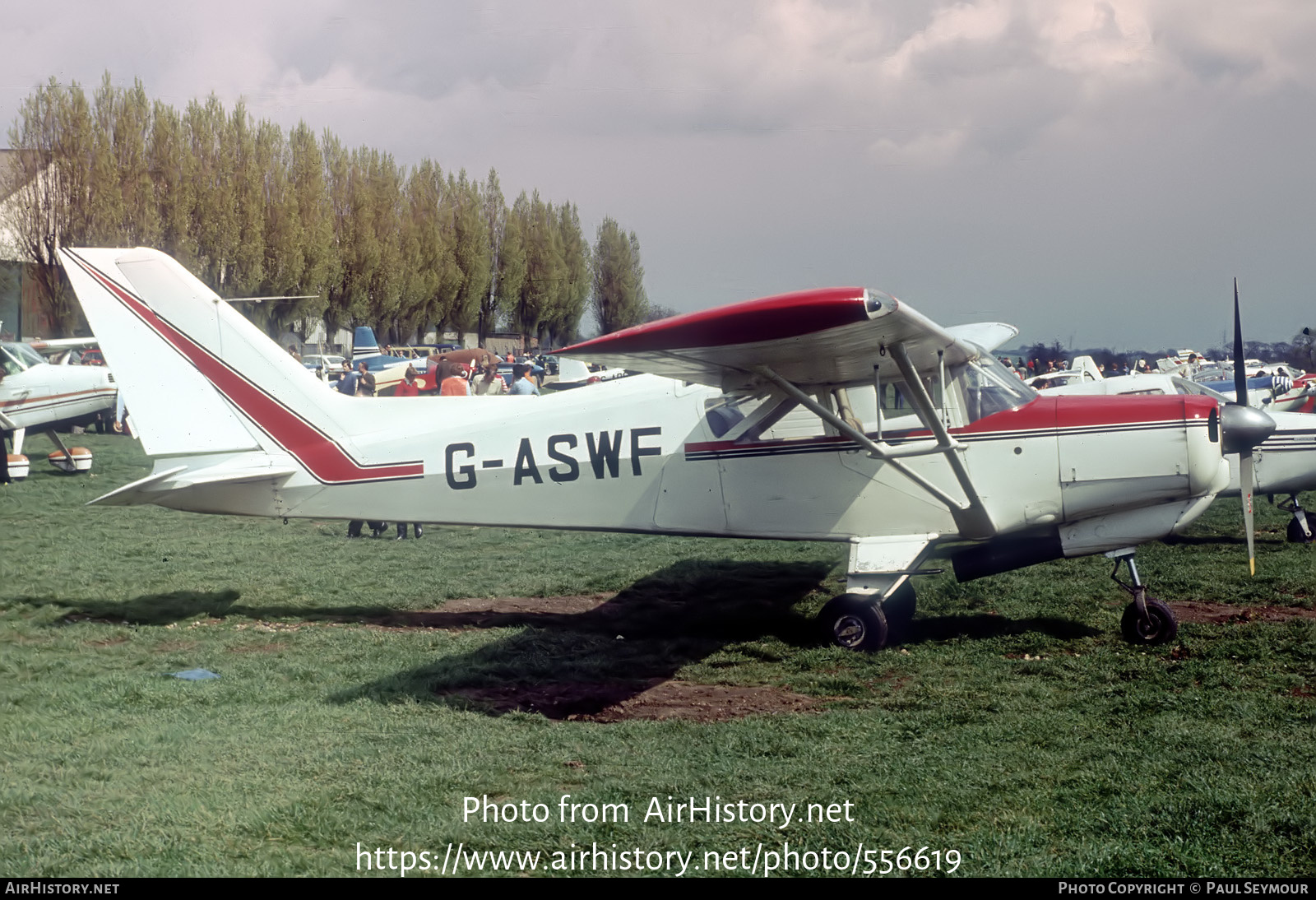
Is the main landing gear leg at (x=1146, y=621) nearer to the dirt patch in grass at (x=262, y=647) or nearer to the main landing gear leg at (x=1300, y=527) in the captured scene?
the main landing gear leg at (x=1300, y=527)

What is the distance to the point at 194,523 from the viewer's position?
1358 centimetres

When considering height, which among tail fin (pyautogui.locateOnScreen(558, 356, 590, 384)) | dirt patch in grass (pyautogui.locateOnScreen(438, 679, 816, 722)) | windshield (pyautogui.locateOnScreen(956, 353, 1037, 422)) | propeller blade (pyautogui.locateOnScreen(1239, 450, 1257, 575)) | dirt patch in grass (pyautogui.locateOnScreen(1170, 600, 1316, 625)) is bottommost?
dirt patch in grass (pyautogui.locateOnScreen(1170, 600, 1316, 625))

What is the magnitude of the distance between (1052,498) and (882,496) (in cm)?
117

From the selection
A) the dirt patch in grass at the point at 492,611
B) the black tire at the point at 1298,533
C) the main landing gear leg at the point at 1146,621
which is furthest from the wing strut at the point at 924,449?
the black tire at the point at 1298,533

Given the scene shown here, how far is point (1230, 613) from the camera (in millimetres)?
8289

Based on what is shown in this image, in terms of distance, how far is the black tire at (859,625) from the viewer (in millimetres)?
7480

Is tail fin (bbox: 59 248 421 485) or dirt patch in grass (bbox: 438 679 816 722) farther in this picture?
tail fin (bbox: 59 248 421 485)

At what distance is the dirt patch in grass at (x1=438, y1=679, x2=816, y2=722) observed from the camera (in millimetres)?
6160

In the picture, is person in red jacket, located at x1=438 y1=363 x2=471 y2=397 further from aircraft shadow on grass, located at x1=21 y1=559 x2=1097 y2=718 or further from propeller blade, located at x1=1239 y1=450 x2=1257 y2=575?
propeller blade, located at x1=1239 y1=450 x2=1257 y2=575

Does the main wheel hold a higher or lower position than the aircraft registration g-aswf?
lower

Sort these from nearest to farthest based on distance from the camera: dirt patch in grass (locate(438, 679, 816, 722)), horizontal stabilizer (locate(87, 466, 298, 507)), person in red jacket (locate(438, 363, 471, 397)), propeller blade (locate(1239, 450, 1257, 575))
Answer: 1. dirt patch in grass (locate(438, 679, 816, 722))
2. horizontal stabilizer (locate(87, 466, 298, 507))
3. propeller blade (locate(1239, 450, 1257, 575))
4. person in red jacket (locate(438, 363, 471, 397))

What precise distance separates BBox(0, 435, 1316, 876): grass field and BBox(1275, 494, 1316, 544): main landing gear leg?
29.7 inches

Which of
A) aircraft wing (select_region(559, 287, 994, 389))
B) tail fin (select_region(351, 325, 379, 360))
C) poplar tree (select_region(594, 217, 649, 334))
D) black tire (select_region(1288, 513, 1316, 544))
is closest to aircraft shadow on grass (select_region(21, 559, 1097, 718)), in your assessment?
aircraft wing (select_region(559, 287, 994, 389))
